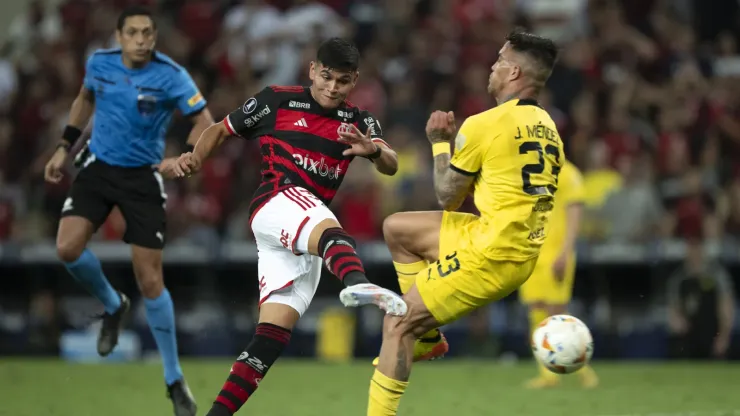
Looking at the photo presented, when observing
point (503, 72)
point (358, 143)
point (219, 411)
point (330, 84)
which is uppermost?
point (503, 72)

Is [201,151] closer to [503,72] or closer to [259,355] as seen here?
[259,355]

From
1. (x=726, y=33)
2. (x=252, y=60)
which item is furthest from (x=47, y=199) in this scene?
(x=726, y=33)

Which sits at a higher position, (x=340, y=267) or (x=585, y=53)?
(x=585, y=53)

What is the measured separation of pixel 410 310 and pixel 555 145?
1.28m

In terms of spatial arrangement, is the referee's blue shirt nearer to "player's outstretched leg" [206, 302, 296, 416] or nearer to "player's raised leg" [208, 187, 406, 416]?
"player's raised leg" [208, 187, 406, 416]

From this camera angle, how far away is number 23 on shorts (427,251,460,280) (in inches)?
266

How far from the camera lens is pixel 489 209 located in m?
6.83

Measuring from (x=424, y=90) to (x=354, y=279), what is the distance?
10.3 meters

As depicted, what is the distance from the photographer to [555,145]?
6.95m

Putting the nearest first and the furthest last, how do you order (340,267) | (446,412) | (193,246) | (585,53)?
(340,267) → (446,412) → (193,246) → (585,53)

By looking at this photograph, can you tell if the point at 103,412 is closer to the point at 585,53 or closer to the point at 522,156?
the point at 522,156

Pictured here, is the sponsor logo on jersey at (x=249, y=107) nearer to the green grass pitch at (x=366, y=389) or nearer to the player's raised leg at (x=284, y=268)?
the player's raised leg at (x=284, y=268)

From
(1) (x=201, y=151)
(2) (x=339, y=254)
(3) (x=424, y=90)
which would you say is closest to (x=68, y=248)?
(1) (x=201, y=151)

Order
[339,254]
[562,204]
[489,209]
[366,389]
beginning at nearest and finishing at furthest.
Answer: [339,254] < [489,209] < [366,389] < [562,204]
